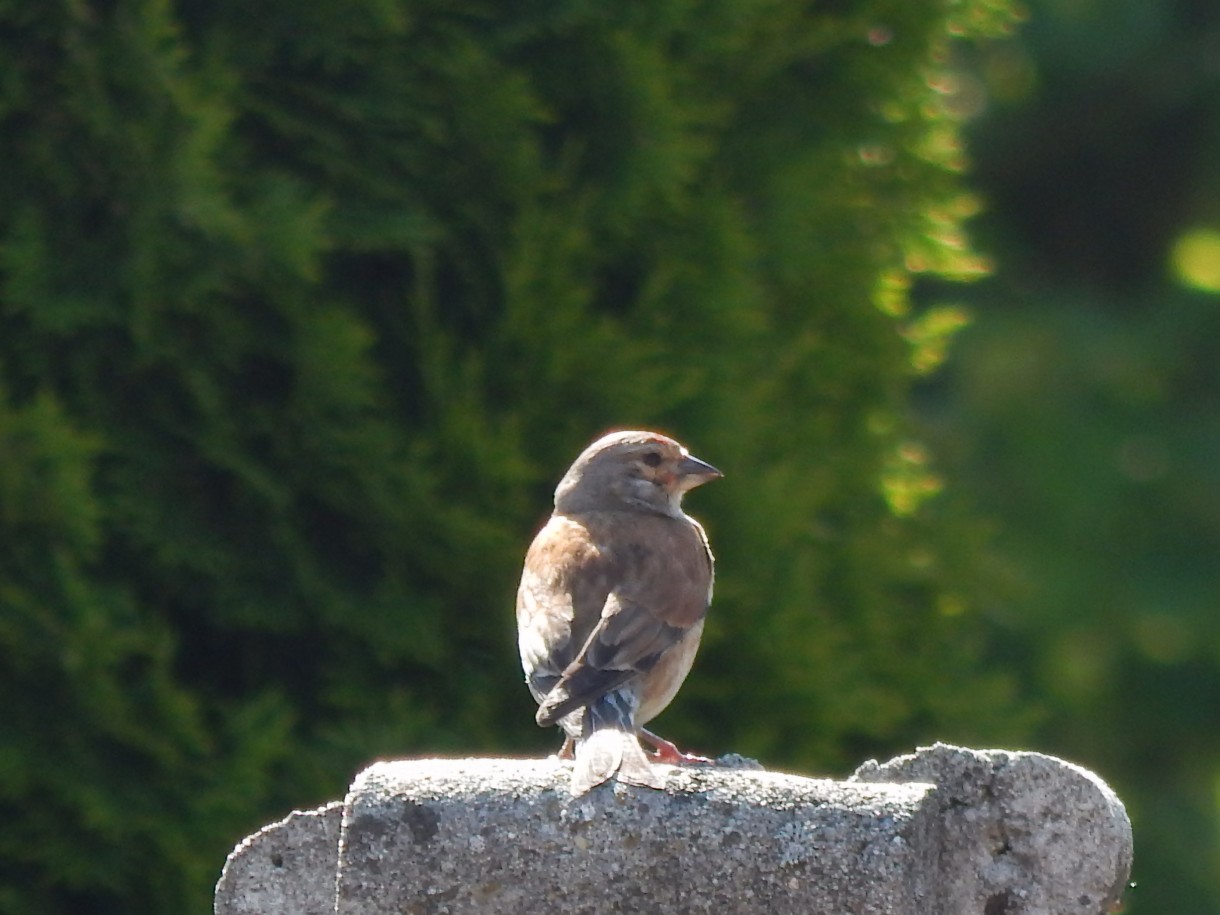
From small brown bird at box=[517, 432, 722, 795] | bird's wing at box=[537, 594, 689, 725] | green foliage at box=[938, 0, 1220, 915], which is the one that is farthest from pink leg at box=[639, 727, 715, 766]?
green foliage at box=[938, 0, 1220, 915]

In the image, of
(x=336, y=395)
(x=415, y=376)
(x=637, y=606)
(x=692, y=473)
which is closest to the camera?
(x=637, y=606)

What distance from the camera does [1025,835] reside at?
2299mm

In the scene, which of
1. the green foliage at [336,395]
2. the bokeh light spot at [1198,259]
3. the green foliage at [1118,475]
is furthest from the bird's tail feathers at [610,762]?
the bokeh light spot at [1198,259]

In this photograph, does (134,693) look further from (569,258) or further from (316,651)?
(569,258)

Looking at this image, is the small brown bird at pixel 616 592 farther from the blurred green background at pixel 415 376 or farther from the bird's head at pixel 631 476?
the blurred green background at pixel 415 376

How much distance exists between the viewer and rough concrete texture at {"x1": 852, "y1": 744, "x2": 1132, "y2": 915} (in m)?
2.29

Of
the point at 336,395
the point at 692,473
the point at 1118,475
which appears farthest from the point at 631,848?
the point at 1118,475

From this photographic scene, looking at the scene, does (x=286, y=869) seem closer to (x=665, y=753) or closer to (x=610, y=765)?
(x=610, y=765)

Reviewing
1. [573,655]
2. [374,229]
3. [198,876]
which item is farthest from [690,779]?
[374,229]

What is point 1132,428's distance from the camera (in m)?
10.6

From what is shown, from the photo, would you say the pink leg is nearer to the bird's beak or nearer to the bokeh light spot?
the bird's beak

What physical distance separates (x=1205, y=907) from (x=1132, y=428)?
2.62 metres

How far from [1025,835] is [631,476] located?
86.7 inches

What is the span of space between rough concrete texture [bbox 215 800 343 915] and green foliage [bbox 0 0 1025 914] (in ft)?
6.05
